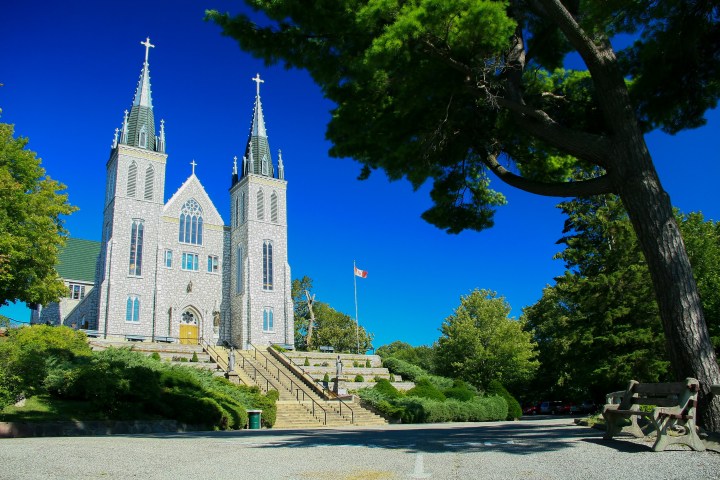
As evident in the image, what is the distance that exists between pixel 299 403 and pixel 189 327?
66.6 ft

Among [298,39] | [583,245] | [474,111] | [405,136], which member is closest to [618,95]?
[474,111]

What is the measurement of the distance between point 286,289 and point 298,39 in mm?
36883

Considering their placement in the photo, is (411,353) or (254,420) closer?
(254,420)

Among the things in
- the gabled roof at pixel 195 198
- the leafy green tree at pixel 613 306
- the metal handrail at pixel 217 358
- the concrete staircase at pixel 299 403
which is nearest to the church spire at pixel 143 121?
the gabled roof at pixel 195 198

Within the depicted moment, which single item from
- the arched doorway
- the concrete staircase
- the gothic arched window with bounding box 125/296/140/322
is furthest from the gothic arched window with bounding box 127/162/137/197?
the concrete staircase

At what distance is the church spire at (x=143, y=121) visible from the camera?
4322 cm

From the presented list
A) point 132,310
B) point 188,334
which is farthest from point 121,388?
point 188,334

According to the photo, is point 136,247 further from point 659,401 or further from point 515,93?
point 659,401

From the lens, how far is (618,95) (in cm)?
837

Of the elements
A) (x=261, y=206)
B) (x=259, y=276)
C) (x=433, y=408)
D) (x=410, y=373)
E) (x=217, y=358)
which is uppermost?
(x=261, y=206)

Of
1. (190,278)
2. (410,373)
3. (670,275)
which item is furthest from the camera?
(190,278)

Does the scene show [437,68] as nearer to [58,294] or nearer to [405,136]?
[405,136]

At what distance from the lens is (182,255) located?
146 ft

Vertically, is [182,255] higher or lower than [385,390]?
higher
